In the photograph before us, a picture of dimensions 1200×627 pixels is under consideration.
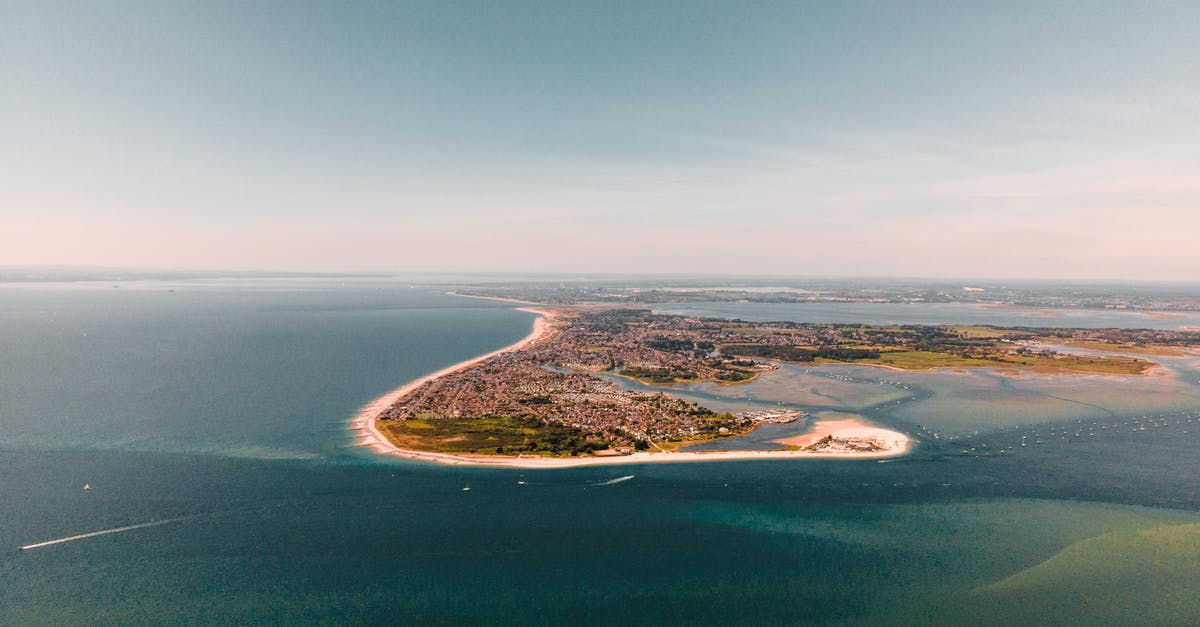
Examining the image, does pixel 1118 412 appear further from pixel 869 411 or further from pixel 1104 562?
pixel 1104 562

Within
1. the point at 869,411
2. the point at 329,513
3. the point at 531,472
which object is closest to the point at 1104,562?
the point at 869,411

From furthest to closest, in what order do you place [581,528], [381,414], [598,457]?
A: [381,414], [598,457], [581,528]

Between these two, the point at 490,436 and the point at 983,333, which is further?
the point at 983,333

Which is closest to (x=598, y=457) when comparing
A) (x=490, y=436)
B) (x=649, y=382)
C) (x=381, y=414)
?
(x=490, y=436)

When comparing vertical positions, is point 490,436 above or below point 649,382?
below

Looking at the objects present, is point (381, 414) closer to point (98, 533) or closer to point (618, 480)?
point (98, 533)
